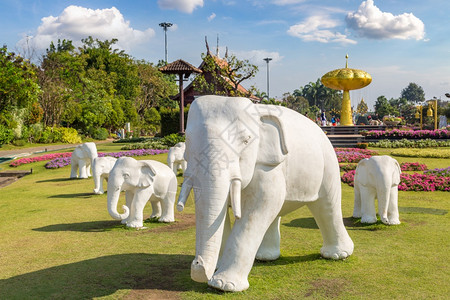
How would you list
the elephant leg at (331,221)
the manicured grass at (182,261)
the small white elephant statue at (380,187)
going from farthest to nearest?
the small white elephant statue at (380,187), the elephant leg at (331,221), the manicured grass at (182,261)

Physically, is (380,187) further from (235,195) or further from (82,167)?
(82,167)

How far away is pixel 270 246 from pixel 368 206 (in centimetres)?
306

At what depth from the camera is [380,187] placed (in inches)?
293

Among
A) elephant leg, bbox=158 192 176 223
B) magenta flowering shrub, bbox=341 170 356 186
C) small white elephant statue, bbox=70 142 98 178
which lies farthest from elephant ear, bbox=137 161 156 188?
small white elephant statue, bbox=70 142 98 178

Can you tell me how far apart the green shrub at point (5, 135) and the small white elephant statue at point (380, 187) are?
3025 cm

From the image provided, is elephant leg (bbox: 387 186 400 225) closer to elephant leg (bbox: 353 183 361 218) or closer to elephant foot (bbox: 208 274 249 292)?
elephant leg (bbox: 353 183 361 218)

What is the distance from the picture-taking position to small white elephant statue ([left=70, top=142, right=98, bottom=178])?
1530cm

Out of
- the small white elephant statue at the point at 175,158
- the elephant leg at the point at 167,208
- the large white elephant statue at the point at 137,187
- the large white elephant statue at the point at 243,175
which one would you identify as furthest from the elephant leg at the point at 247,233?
the small white elephant statue at the point at 175,158

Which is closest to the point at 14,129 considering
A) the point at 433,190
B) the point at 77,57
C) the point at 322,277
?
the point at 77,57

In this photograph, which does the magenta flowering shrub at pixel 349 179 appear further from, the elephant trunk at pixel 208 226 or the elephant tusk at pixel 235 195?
the elephant trunk at pixel 208 226

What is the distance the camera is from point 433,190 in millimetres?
11539

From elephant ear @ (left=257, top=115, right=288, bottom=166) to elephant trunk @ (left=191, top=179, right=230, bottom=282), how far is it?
66cm

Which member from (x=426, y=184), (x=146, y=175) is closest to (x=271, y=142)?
(x=146, y=175)

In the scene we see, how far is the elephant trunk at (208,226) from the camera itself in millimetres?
3873
